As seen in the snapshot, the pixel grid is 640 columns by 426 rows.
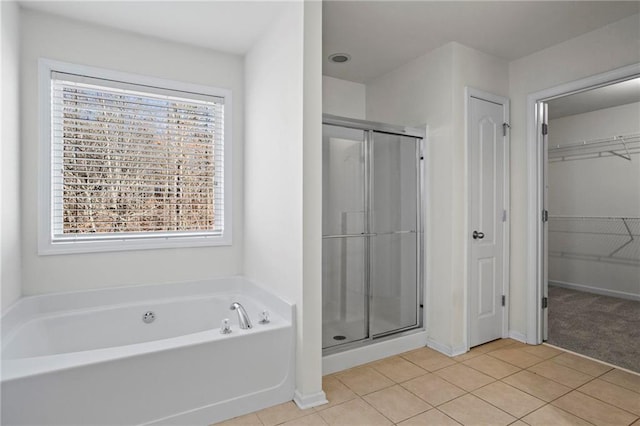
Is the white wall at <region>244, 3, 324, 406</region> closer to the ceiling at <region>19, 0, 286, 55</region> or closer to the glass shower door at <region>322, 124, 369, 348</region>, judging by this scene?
the ceiling at <region>19, 0, 286, 55</region>

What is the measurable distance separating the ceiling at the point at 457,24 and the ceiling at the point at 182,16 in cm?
51

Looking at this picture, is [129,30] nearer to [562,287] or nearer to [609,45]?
[609,45]

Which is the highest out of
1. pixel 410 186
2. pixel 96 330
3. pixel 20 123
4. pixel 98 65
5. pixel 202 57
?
pixel 202 57

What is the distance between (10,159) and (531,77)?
12.8 ft

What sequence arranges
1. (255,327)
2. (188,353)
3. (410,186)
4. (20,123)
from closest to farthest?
1. (188,353)
2. (255,327)
3. (20,123)
4. (410,186)

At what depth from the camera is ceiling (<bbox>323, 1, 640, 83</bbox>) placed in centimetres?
238

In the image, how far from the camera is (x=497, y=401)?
2.18m

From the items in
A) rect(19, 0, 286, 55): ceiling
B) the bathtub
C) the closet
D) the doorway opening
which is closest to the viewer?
the bathtub

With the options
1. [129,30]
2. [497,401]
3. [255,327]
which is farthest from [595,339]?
[129,30]

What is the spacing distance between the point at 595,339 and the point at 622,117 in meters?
3.08

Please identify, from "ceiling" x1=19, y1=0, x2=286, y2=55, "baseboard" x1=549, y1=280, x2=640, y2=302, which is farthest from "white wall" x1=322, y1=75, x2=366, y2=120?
"baseboard" x1=549, y1=280, x2=640, y2=302

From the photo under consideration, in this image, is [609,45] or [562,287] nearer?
[609,45]

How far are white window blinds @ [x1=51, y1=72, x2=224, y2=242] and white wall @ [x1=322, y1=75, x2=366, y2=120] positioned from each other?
1.11 metres

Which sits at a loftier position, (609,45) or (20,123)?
(609,45)
